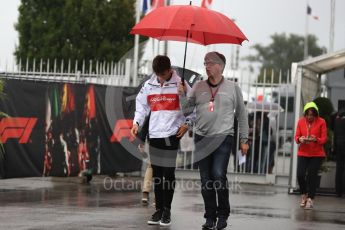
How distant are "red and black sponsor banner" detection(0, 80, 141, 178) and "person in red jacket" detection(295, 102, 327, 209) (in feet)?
14.6

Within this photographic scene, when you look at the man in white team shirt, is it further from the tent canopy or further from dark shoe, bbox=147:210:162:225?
the tent canopy

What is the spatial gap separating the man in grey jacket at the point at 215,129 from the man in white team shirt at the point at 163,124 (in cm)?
20

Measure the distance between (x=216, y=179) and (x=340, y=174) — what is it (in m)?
6.83

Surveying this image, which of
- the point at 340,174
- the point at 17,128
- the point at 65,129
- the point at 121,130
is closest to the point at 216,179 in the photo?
the point at 17,128

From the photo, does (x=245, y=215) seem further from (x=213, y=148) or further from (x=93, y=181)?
(x=93, y=181)

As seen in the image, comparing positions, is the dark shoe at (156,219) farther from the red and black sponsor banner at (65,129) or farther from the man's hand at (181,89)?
the red and black sponsor banner at (65,129)

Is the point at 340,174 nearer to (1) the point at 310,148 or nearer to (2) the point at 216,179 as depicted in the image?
A: (1) the point at 310,148

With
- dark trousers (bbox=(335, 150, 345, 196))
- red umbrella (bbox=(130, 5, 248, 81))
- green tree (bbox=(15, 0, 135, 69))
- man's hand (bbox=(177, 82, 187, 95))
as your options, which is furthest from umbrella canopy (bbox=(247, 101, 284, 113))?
green tree (bbox=(15, 0, 135, 69))

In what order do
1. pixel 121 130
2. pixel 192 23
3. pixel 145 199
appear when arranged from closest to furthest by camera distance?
pixel 192 23
pixel 145 199
pixel 121 130

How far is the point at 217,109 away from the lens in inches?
392

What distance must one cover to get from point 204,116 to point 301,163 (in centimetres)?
451

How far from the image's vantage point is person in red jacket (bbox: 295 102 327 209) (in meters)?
13.8

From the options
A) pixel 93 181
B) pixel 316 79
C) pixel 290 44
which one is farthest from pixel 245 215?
pixel 290 44

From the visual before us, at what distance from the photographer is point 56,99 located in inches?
611
